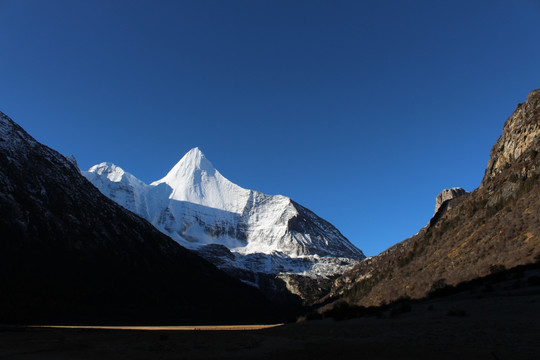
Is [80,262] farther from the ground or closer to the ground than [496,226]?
farther from the ground

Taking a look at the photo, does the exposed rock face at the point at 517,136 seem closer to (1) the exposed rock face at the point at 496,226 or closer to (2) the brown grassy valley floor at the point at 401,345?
(1) the exposed rock face at the point at 496,226

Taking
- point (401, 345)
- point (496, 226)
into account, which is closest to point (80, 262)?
point (496, 226)

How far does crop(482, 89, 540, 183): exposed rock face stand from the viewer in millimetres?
76875

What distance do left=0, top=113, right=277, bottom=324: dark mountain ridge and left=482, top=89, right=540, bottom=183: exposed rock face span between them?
Result: 337 ft

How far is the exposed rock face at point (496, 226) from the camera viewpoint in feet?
159

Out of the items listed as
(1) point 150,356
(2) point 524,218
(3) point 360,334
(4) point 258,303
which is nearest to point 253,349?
(1) point 150,356

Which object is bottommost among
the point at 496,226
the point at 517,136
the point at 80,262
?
the point at 496,226

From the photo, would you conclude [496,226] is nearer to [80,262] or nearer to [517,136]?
[517,136]

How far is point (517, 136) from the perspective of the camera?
82.4 m

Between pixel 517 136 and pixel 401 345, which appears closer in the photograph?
pixel 401 345

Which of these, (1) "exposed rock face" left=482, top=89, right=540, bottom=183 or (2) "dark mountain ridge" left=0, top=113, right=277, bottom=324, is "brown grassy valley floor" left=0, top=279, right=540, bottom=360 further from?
(2) "dark mountain ridge" left=0, top=113, right=277, bottom=324

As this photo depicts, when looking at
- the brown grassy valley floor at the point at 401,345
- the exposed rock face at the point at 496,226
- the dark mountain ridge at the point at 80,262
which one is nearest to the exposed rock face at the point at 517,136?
the exposed rock face at the point at 496,226

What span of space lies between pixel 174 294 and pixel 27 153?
285 ft

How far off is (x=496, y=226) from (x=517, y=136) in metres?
35.2
